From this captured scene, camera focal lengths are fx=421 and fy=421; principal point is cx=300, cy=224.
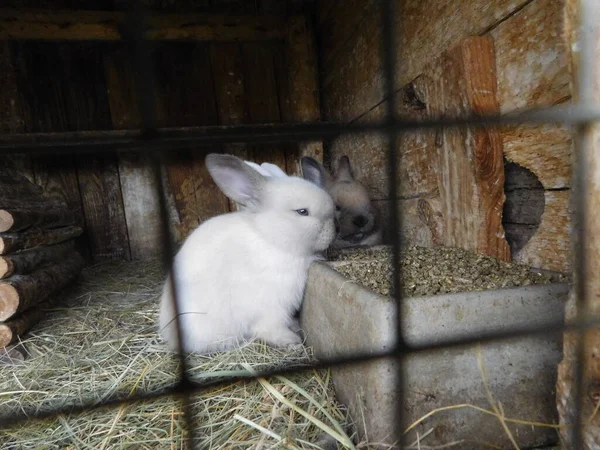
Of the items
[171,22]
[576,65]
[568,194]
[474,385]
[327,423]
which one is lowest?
[327,423]

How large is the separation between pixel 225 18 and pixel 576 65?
8.59 ft

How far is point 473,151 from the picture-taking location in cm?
146

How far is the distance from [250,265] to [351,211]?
3.12 feet

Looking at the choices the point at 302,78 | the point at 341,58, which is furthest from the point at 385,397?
the point at 302,78

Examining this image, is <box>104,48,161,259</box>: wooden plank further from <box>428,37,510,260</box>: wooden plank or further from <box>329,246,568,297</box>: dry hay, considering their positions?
<box>428,37,510,260</box>: wooden plank

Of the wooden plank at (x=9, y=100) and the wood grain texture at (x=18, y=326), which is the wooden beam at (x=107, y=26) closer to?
the wooden plank at (x=9, y=100)

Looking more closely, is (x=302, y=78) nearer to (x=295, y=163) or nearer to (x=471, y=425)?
(x=295, y=163)

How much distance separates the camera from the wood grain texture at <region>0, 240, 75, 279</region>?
164 centimetres

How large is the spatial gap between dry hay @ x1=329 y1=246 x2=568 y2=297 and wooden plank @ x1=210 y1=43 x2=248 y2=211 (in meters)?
1.95

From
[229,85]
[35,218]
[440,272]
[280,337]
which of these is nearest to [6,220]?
[35,218]

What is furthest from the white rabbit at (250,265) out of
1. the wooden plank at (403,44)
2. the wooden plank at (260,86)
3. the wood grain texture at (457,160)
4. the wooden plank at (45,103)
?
the wooden plank at (45,103)

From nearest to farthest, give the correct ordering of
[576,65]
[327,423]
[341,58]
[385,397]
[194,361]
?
[576,65], [385,397], [327,423], [194,361], [341,58]

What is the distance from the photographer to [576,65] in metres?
0.89

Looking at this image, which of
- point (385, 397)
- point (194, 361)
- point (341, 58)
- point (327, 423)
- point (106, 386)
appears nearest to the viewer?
point (385, 397)
